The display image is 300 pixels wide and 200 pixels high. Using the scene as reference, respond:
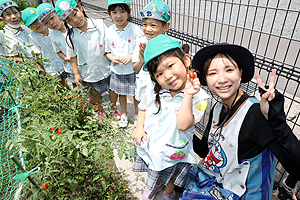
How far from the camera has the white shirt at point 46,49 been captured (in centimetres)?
314

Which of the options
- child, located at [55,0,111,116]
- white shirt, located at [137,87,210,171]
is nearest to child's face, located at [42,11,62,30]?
child, located at [55,0,111,116]

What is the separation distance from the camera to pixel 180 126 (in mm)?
1388

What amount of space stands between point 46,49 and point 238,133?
3.26 meters

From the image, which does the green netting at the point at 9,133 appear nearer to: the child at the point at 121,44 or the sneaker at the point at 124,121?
the child at the point at 121,44

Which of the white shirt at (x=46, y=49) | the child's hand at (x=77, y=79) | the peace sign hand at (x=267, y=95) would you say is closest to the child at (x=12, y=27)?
the white shirt at (x=46, y=49)

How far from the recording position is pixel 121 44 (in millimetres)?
2613

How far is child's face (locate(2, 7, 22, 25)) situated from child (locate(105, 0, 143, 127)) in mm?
1693

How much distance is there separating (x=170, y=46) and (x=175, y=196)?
1549mm

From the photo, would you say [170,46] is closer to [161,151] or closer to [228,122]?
[228,122]

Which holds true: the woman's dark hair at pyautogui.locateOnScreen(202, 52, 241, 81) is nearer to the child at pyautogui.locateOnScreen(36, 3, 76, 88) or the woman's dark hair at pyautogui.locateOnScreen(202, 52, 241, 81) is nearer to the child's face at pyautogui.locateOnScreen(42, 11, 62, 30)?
the child at pyautogui.locateOnScreen(36, 3, 76, 88)

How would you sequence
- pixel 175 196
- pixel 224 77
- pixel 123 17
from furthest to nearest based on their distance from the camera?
1. pixel 123 17
2. pixel 175 196
3. pixel 224 77

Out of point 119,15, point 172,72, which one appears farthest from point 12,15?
point 172,72

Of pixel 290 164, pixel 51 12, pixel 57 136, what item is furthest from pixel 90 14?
pixel 290 164

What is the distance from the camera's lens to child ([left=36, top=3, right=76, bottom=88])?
2.63 m
